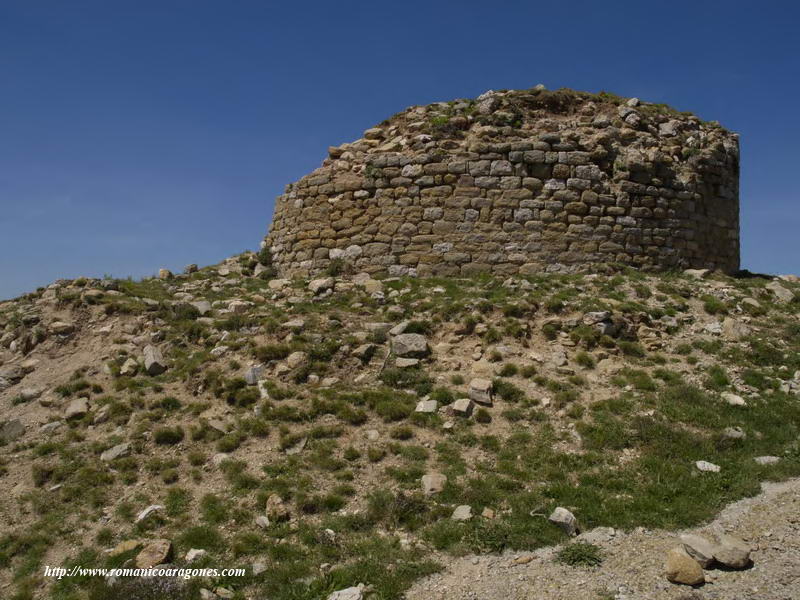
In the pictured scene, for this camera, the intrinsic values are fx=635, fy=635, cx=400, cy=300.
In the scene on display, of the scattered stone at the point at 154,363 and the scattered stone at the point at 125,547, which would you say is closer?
the scattered stone at the point at 125,547

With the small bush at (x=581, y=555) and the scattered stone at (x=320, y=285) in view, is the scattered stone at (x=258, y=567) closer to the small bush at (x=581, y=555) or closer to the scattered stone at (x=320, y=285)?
the small bush at (x=581, y=555)

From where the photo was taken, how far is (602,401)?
9.50 metres

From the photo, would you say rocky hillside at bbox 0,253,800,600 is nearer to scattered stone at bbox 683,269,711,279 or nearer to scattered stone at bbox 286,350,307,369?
scattered stone at bbox 286,350,307,369

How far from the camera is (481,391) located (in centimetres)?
971

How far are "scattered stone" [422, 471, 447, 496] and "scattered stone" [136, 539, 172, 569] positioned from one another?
3.01m

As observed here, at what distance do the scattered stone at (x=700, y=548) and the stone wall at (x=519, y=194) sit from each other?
26.5 ft

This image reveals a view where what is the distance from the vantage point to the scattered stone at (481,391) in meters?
9.63

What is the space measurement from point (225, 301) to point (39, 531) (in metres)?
6.33

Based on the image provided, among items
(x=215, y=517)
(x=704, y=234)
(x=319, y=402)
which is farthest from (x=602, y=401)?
(x=704, y=234)

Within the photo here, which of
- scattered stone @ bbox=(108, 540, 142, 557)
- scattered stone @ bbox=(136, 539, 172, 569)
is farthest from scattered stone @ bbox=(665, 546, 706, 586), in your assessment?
scattered stone @ bbox=(108, 540, 142, 557)

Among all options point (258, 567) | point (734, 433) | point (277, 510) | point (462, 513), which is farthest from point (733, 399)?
point (258, 567)

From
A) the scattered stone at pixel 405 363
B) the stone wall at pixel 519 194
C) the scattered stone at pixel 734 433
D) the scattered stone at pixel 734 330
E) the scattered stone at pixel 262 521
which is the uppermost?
the stone wall at pixel 519 194

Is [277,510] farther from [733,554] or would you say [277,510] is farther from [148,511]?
[733,554]

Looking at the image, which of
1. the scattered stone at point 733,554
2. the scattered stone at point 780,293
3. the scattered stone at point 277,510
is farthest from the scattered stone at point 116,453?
the scattered stone at point 780,293
